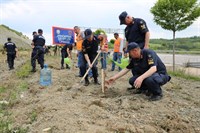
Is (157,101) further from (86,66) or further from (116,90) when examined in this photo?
(86,66)

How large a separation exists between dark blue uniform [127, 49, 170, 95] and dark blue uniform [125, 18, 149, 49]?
739 millimetres

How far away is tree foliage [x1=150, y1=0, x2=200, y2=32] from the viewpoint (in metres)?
14.1

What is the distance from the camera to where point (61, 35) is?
1375cm

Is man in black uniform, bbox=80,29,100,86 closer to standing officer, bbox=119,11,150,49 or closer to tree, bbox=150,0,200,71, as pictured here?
standing officer, bbox=119,11,150,49

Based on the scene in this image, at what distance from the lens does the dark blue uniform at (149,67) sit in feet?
18.5

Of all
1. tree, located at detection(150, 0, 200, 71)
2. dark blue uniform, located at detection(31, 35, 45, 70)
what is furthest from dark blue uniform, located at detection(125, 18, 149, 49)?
tree, located at detection(150, 0, 200, 71)

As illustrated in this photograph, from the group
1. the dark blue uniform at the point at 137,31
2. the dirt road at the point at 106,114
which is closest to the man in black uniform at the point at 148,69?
the dirt road at the point at 106,114

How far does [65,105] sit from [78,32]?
498cm

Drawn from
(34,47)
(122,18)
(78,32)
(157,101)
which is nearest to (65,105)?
(157,101)

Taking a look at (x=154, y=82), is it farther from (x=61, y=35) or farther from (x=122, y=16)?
(x=61, y=35)

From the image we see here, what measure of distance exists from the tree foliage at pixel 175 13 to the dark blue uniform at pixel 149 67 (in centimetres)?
882

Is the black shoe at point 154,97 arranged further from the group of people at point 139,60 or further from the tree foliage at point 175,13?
the tree foliage at point 175,13

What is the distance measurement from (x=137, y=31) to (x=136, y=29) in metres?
0.05

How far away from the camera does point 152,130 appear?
171 inches
